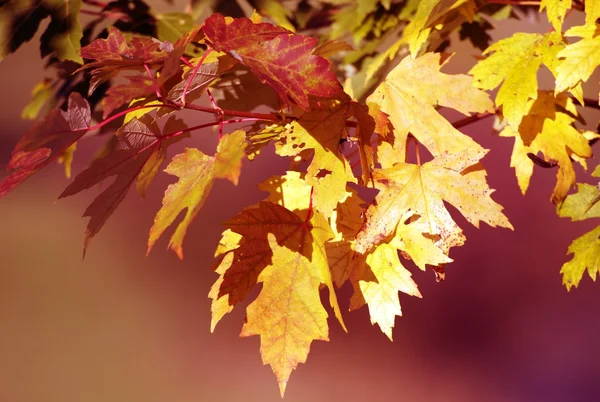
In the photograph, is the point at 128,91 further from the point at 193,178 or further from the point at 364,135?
the point at 364,135

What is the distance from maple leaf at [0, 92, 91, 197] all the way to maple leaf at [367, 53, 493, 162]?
32 centimetres

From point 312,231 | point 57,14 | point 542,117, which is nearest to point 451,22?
point 542,117

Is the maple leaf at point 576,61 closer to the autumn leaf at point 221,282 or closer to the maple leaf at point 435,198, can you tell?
the maple leaf at point 435,198

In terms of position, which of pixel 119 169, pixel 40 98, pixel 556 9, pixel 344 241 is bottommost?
pixel 40 98

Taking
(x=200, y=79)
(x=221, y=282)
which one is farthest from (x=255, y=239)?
(x=200, y=79)

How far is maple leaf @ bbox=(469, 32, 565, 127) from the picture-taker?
0.66m

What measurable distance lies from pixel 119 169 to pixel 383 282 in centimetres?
29

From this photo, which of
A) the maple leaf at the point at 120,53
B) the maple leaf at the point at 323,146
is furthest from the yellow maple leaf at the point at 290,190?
the maple leaf at the point at 120,53

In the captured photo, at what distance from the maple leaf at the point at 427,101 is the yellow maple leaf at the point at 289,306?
0.57 feet

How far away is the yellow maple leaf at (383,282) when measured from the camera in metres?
0.61

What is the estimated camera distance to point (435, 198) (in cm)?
61

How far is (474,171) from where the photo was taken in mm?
654

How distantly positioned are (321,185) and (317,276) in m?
0.10

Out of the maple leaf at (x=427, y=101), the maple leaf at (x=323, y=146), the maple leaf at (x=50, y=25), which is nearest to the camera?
the maple leaf at (x=323, y=146)
